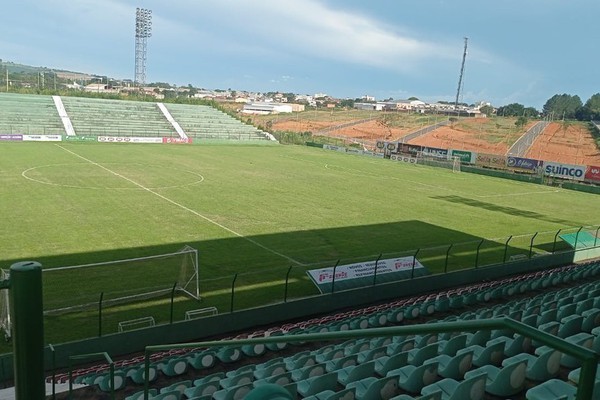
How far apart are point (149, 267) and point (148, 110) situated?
225 feet

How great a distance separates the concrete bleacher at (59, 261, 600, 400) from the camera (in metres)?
6.60

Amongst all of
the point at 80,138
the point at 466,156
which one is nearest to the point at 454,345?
the point at 466,156

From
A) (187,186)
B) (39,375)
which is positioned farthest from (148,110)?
(39,375)

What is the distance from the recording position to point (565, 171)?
5331 cm

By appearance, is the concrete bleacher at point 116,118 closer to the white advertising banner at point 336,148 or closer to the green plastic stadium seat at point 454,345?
the white advertising banner at point 336,148

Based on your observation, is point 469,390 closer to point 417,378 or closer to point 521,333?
point 417,378

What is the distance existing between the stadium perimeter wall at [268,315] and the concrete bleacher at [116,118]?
5843cm

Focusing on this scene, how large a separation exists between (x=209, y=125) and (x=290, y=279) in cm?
6632

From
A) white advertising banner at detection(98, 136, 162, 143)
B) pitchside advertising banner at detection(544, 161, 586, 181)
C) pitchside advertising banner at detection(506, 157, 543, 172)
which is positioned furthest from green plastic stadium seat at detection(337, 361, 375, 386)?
white advertising banner at detection(98, 136, 162, 143)

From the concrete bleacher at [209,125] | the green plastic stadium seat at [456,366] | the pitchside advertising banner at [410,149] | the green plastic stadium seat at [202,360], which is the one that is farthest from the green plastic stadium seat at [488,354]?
the concrete bleacher at [209,125]

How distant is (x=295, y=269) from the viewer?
19750 mm

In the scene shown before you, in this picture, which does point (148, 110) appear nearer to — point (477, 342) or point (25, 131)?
point (25, 131)

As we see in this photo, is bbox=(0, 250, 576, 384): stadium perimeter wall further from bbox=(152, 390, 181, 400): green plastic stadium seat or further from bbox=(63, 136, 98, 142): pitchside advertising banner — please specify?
bbox=(63, 136, 98, 142): pitchside advertising banner

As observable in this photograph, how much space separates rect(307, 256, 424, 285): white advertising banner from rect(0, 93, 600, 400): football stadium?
7cm
